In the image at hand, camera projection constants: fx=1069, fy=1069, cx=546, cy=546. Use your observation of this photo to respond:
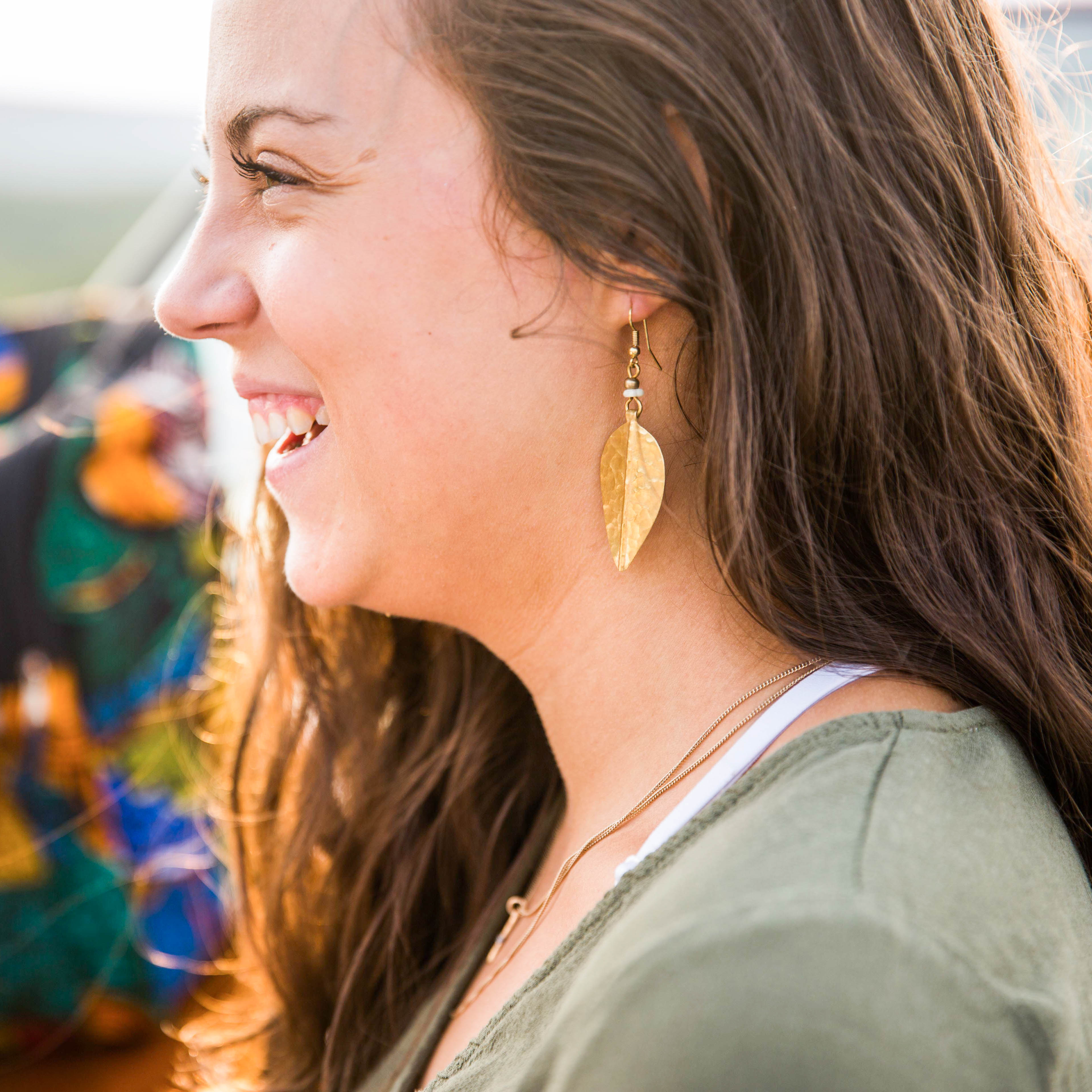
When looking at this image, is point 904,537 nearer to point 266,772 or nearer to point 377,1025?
point 377,1025

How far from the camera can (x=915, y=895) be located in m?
0.74

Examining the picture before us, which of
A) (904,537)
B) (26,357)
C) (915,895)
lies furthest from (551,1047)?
(26,357)

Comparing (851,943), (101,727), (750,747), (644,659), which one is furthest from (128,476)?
(851,943)

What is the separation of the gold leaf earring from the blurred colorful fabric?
1330 mm

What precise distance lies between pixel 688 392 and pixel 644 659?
29 centimetres

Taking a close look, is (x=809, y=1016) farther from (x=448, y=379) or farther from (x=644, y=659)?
(x=448, y=379)

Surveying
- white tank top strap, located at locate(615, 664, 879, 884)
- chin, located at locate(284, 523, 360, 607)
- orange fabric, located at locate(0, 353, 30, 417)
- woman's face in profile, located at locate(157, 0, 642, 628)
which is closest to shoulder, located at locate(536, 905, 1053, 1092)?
white tank top strap, located at locate(615, 664, 879, 884)

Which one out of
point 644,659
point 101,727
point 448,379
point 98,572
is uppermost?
point 448,379

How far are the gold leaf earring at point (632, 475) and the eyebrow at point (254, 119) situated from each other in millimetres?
374

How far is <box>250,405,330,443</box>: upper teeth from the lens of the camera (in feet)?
4.10

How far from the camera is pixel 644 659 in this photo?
1.15m

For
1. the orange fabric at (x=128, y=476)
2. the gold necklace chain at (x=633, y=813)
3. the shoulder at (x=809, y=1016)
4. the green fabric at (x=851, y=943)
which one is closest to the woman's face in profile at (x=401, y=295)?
the gold necklace chain at (x=633, y=813)

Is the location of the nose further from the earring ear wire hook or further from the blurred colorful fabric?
the blurred colorful fabric

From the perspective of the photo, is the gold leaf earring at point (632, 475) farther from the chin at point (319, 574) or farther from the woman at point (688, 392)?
the chin at point (319, 574)
